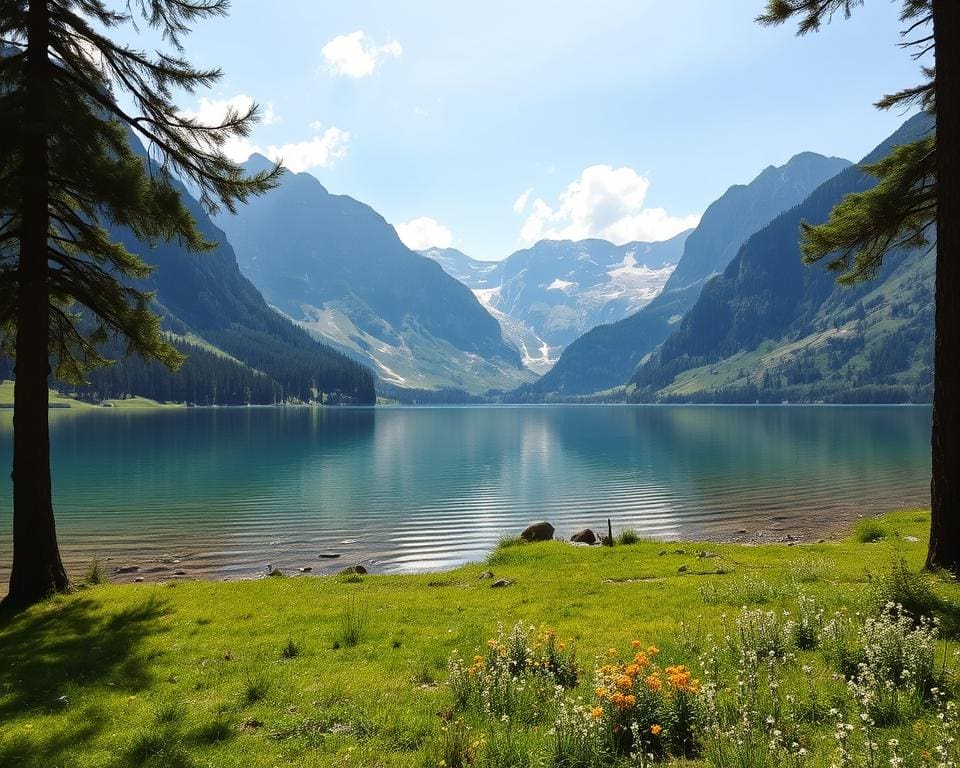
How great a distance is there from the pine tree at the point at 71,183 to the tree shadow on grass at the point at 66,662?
2628 mm

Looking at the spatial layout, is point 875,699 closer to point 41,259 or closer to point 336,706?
point 336,706

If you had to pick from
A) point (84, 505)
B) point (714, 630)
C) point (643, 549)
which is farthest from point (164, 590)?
point (84, 505)

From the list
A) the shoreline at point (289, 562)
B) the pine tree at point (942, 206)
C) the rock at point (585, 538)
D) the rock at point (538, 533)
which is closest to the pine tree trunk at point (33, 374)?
the shoreline at point (289, 562)

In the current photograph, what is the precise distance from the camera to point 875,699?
305 inches

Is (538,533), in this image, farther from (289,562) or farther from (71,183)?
(71,183)

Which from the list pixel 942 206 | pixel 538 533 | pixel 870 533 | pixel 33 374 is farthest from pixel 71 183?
pixel 870 533

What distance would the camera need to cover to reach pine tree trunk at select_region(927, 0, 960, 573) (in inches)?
560

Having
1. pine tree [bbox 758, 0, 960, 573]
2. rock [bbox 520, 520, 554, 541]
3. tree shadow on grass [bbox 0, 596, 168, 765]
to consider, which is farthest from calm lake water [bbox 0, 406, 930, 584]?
pine tree [bbox 758, 0, 960, 573]

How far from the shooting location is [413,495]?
5947cm

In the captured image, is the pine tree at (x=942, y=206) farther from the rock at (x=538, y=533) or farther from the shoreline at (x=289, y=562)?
the rock at (x=538, y=533)

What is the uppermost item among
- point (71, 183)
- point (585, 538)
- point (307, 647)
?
point (71, 183)

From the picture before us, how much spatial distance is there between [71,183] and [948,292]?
23184 mm

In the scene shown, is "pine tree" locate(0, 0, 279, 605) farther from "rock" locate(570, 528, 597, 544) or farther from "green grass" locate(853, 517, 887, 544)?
"green grass" locate(853, 517, 887, 544)

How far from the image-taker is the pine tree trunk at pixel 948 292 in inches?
560
